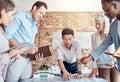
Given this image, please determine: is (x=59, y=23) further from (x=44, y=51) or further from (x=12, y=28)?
(x=44, y=51)

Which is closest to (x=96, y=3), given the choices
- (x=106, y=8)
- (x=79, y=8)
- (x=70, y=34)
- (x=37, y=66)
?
(x=79, y=8)

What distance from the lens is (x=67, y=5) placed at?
15.9 ft

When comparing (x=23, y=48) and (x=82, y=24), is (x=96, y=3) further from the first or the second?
(x=23, y=48)

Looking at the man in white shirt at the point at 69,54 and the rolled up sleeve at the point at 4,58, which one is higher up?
the rolled up sleeve at the point at 4,58

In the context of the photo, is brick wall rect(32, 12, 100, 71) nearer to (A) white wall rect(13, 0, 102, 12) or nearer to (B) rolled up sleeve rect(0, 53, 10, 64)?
(A) white wall rect(13, 0, 102, 12)

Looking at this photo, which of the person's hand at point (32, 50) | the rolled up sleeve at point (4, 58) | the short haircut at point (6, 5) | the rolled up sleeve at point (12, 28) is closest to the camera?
the rolled up sleeve at point (4, 58)

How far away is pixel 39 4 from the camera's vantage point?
268 centimetres

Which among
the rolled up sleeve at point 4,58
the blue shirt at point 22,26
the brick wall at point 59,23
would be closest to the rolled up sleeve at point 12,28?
the blue shirt at point 22,26

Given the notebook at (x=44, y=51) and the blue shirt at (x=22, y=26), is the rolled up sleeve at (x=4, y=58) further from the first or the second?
the blue shirt at (x=22, y=26)

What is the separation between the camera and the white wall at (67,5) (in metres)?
4.79

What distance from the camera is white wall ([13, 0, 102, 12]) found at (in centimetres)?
479

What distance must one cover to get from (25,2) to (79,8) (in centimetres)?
104

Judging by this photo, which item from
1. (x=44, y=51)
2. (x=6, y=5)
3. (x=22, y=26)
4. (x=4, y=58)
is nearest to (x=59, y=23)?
(x=22, y=26)

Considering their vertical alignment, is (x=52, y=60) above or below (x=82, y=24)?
below
